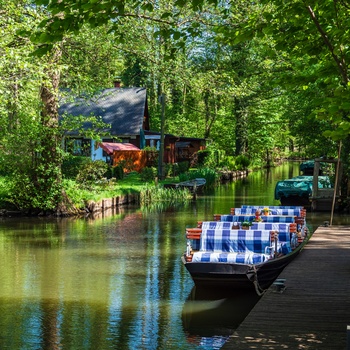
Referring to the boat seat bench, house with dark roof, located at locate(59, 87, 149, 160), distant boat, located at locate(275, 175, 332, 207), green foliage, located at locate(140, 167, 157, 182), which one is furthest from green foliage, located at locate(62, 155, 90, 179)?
the boat seat bench

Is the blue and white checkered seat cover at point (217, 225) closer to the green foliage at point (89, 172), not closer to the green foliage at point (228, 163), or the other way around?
the green foliage at point (89, 172)

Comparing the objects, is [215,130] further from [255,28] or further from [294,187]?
[255,28]

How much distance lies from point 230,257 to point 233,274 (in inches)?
25.7

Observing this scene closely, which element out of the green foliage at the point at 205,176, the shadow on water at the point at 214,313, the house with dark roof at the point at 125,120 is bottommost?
the shadow on water at the point at 214,313

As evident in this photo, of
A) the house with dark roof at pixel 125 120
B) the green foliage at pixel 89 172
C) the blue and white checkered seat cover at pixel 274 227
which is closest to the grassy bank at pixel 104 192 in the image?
the green foliage at pixel 89 172

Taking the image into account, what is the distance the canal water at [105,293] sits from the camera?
47.2 ft

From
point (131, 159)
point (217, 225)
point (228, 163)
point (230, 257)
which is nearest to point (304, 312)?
point (230, 257)

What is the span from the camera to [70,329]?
14.9 m

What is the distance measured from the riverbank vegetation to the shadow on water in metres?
4.58

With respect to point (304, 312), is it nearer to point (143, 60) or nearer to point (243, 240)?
point (243, 240)

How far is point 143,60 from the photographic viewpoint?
123 feet

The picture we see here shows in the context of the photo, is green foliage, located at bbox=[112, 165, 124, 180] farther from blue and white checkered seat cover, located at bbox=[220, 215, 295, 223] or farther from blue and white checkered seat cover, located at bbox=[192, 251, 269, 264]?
blue and white checkered seat cover, located at bbox=[192, 251, 269, 264]

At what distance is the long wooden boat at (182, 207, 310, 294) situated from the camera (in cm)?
1702

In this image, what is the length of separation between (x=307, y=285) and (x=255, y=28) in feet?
20.2
